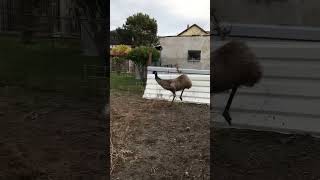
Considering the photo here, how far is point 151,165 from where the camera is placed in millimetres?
1955

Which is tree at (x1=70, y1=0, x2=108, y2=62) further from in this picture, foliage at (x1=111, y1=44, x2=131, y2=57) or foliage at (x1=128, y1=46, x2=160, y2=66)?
foliage at (x1=128, y1=46, x2=160, y2=66)

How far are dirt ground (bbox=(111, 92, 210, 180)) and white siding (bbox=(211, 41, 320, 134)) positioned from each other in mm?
290

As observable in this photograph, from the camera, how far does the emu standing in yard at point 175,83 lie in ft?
9.19

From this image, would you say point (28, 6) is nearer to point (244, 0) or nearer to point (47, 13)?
point (47, 13)

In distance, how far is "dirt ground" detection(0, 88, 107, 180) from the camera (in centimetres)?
180

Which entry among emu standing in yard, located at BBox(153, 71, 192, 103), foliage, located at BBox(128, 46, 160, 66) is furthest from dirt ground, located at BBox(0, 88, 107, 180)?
emu standing in yard, located at BBox(153, 71, 192, 103)

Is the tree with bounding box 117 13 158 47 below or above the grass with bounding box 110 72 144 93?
above

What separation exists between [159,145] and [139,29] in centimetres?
53

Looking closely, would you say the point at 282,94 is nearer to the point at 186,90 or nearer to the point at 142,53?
the point at 142,53

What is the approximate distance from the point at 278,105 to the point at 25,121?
1013 millimetres

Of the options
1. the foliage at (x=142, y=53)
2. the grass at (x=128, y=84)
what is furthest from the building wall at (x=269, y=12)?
the grass at (x=128, y=84)

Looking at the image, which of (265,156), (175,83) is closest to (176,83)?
(175,83)

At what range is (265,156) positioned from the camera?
1.73 metres

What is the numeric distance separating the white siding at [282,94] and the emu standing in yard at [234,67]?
0.09 feet
